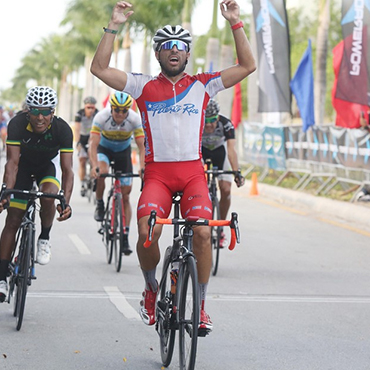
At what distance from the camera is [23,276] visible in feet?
24.3

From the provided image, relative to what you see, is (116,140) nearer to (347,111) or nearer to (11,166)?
(11,166)

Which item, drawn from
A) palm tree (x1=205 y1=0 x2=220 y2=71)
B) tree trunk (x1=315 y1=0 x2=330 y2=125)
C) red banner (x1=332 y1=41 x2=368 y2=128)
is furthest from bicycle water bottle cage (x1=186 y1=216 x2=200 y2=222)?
palm tree (x1=205 y1=0 x2=220 y2=71)

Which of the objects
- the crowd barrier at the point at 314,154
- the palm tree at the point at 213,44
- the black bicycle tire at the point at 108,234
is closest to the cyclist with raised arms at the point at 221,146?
the black bicycle tire at the point at 108,234

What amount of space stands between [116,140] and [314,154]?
9909 millimetres

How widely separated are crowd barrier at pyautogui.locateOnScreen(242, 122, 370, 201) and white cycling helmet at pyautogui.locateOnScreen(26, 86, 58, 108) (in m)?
11.5

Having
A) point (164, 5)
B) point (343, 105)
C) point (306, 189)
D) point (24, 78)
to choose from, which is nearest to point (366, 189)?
point (343, 105)

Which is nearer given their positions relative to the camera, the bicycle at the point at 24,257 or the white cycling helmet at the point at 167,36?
the white cycling helmet at the point at 167,36

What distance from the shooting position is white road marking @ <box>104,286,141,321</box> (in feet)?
26.5

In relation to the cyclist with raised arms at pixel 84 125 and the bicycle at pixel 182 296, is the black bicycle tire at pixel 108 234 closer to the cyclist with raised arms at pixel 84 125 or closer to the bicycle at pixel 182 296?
the bicycle at pixel 182 296

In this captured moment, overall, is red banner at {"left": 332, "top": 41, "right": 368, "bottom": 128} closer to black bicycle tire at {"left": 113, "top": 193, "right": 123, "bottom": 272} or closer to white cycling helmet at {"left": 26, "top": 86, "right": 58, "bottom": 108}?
black bicycle tire at {"left": 113, "top": 193, "right": 123, "bottom": 272}

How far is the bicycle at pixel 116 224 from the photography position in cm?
1079

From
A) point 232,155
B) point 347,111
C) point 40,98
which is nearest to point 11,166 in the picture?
point 40,98

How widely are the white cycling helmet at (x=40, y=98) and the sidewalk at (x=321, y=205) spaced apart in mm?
9497

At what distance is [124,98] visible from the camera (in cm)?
1117
